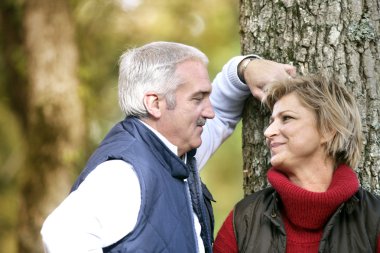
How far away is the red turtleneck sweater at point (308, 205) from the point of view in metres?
3.65

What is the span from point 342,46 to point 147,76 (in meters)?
1.02

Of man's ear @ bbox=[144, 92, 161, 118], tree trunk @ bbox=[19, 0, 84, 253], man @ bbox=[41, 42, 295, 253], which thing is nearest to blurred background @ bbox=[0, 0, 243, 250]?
tree trunk @ bbox=[19, 0, 84, 253]

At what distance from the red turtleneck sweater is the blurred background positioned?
5.09m

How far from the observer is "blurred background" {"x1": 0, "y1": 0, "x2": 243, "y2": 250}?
9.88m

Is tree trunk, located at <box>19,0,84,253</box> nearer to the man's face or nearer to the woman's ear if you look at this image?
the man's face

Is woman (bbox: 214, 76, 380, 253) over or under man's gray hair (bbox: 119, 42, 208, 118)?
under

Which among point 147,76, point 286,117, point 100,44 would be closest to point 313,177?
point 286,117

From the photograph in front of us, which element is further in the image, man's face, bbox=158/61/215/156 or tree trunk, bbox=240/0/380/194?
tree trunk, bbox=240/0/380/194

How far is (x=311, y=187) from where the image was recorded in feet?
12.5

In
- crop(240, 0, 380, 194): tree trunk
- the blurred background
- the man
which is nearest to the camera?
the man

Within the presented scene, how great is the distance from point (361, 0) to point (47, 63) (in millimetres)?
5178

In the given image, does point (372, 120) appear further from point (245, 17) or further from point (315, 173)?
point (245, 17)

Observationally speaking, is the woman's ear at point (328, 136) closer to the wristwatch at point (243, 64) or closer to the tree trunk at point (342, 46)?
the tree trunk at point (342, 46)

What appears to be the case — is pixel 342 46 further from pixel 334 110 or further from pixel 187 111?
pixel 187 111
